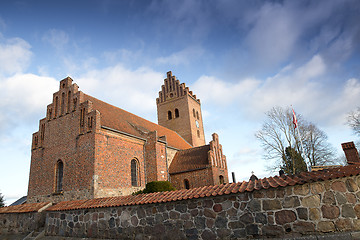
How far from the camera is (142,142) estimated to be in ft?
64.8

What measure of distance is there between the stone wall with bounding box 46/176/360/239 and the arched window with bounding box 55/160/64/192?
10.7 metres

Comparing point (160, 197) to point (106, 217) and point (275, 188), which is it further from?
point (275, 188)

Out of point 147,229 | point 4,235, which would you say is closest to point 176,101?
point 4,235

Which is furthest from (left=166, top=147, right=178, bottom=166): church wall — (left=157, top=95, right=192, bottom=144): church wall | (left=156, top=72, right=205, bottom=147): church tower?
(left=157, top=95, right=192, bottom=144): church wall

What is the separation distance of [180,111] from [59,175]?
19.6 metres

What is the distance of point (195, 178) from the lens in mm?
20188

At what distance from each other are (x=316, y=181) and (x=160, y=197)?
15.2 ft

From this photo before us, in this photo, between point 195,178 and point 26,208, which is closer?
point 26,208

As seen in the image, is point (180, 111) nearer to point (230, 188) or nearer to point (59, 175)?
point (59, 175)

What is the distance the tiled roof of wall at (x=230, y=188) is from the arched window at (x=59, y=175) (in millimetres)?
8431

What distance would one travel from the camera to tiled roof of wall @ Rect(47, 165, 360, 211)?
5.92 meters

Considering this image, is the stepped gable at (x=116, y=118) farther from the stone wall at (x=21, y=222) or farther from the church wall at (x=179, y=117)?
the church wall at (x=179, y=117)

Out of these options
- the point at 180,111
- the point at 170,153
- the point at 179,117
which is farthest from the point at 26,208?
the point at 180,111

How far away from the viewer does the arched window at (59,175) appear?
16984 mm
